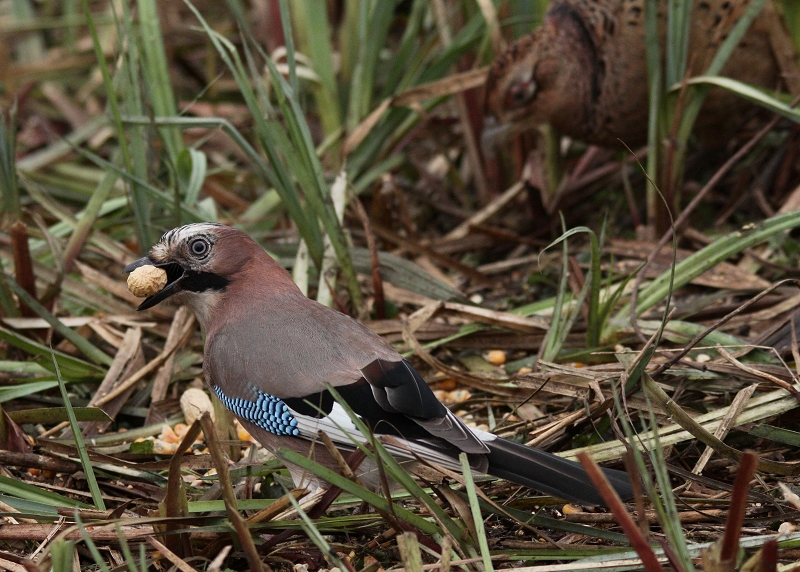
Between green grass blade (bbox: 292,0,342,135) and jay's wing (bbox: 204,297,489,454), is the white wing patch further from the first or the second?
green grass blade (bbox: 292,0,342,135)

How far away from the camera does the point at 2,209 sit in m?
4.15

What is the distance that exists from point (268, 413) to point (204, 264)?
2.02 feet

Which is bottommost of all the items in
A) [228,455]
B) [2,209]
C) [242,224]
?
[228,455]

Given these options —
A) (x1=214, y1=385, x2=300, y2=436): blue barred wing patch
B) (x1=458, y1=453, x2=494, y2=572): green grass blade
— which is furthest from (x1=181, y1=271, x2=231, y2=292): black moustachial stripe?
(x1=458, y1=453, x2=494, y2=572): green grass blade

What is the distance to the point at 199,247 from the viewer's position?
3262 mm

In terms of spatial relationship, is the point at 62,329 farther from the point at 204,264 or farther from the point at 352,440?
the point at 352,440

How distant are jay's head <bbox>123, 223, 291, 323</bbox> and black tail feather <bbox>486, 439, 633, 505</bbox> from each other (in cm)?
109

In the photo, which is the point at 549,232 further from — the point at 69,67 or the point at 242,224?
the point at 69,67

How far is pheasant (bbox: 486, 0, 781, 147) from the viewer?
509cm

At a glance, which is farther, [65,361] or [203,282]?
[65,361]

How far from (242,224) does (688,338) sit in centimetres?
222

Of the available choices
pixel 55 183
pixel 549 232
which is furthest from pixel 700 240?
pixel 55 183

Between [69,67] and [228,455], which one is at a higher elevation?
[69,67]

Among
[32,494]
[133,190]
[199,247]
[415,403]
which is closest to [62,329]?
[133,190]
